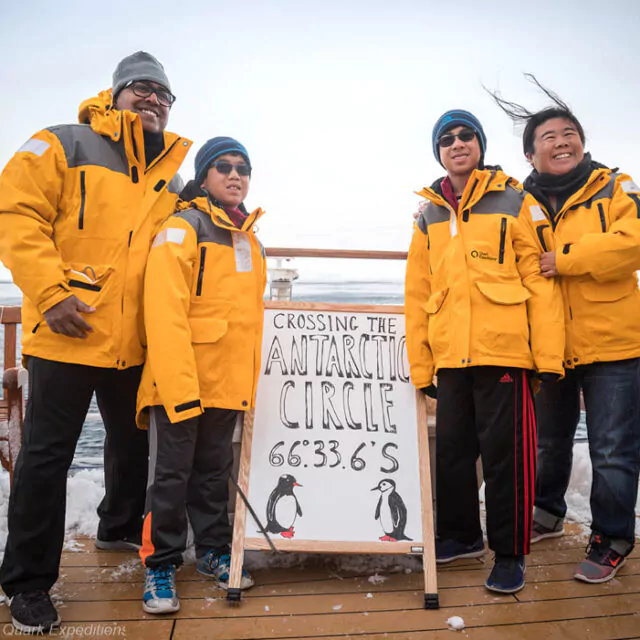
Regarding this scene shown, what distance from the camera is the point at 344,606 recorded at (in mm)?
1962

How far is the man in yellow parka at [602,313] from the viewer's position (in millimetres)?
2156

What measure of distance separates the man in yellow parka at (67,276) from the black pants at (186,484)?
0.97 feet

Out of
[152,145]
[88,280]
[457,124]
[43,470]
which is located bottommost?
[43,470]

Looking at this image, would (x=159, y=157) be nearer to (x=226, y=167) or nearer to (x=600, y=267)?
(x=226, y=167)

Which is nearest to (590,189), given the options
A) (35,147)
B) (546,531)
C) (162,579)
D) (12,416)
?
(546,531)

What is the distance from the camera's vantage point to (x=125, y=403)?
2223 mm

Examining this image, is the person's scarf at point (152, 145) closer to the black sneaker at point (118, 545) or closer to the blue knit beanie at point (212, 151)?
the blue knit beanie at point (212, 151)

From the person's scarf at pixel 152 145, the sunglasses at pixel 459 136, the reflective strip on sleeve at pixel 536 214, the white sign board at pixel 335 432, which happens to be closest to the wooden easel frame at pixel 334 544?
the white sign board at pixel 335 432

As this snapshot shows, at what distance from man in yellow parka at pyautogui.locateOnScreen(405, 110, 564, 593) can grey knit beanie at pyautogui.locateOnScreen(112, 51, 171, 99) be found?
1163mm

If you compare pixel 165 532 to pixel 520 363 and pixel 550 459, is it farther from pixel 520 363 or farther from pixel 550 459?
pixel 550 459

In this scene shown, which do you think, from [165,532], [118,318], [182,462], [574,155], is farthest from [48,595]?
[574,155]

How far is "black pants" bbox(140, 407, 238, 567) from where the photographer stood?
199 cm

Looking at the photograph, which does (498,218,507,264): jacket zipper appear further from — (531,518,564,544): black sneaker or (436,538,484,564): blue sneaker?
(531,518,564,544): black sneaker

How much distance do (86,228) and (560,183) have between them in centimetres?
192
